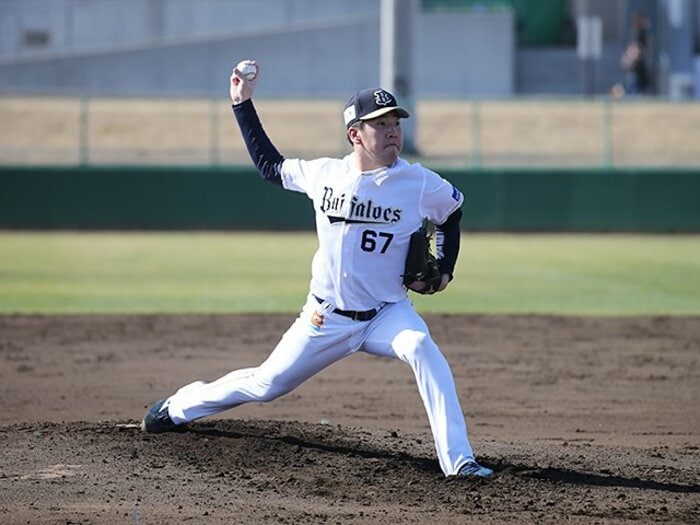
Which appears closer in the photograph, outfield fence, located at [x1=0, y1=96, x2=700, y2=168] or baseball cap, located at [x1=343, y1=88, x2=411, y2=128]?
baseball cap, located at [x1=343, y1=88, x2=411, y2=128]

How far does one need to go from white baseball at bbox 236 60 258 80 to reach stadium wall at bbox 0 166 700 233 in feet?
58.6

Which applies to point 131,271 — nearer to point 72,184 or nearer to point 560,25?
point 72,184

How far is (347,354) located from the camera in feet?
22.1

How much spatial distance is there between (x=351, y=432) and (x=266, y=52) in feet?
95.6

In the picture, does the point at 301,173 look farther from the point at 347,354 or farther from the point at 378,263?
the point at 347,354

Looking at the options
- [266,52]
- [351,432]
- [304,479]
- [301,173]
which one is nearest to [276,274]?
[351,432]

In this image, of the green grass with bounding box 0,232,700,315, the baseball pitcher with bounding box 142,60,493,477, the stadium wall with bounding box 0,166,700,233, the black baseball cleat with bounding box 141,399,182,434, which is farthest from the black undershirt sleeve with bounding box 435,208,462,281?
the stadium wall with bounding box 0,166,700,233

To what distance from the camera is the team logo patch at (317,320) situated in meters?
6.62

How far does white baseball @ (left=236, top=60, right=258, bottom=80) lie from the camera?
6.88 meters

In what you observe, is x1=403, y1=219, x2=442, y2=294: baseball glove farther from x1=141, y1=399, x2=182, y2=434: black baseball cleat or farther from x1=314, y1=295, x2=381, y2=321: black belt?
x1=141, y1=399, x2=182, y2=434: black baseball cleat

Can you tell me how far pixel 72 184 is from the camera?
980 inches

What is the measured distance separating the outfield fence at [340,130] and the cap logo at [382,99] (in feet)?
73.5

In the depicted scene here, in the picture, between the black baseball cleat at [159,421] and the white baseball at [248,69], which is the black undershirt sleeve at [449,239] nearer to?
the white baseball at [248,69]

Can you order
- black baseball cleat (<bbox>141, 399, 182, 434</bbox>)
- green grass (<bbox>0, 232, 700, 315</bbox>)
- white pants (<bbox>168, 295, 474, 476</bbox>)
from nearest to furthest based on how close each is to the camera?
1. white pants (<bbox>168, 295, 474, 476</bbox>)
2. black baseball cleat (<bbox>141, 399, 182, 434</bbox>)
3. green grass (<bbox>0, 232, 700, 315</bbox>)
